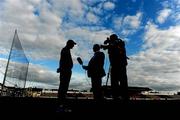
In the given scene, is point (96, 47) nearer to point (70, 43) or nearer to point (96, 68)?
point (96, 68)

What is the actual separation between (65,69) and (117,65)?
1.78 metres

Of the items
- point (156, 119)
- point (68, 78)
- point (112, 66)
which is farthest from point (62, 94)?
point (156, 119)

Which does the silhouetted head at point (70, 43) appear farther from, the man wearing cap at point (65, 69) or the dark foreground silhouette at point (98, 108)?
the dark foreground silhouette at point (98, 108)

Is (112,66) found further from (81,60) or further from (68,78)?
(68,78)

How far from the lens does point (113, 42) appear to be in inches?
327

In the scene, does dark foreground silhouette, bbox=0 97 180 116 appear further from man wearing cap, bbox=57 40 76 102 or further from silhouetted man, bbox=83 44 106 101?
silhouetted man, bbox=83 44 106 101

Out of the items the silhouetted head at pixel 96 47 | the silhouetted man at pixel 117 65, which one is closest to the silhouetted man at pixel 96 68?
the silhouetted head at pixel 96 47

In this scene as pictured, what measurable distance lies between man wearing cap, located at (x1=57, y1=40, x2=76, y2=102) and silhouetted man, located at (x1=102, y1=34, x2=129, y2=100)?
1408 millimetres

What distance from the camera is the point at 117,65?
26.8ft

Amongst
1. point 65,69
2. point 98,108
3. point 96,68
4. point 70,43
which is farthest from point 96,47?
point 98,108

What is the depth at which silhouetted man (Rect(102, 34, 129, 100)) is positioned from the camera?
806cm

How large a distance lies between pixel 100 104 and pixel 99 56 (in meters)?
1.42

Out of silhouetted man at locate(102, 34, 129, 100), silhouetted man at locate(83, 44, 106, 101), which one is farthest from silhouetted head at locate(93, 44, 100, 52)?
silhouetted man at locate(102, 34, 129, 100)

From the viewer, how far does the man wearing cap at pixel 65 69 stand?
717 cm
